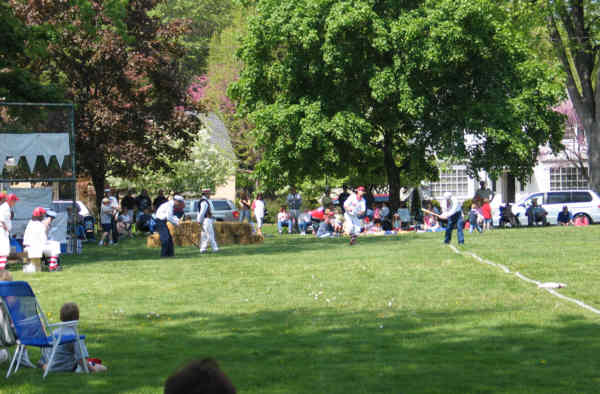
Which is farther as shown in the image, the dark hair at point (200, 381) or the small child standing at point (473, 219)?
the small child standing at point (473, 219)

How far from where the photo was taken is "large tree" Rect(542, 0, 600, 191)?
120 feet

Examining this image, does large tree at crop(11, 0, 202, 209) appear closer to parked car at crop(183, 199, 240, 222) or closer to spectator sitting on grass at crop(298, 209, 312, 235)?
parked car at crop(183, 199, 240, 222)

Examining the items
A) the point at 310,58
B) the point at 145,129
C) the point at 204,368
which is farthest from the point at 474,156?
the point at 204,368

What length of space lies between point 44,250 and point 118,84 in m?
15.8

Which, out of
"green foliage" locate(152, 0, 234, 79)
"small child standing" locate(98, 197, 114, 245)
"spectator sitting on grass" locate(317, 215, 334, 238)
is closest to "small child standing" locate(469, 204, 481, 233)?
"spectator sitting on grass" locate(317, 215, 334, 238)

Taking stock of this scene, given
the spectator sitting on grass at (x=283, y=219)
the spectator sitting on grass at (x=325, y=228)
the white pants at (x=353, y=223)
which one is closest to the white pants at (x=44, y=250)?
the white pants at (x=353, y=223)

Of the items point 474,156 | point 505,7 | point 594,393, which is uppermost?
point 505,7

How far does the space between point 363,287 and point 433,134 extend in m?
24.3

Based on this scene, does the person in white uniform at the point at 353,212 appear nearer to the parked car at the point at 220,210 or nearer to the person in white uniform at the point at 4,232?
the person in white uniform at the point at 4,232

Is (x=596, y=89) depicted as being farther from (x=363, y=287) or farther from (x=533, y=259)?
(x=363, y=287)

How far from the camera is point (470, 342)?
349 inches

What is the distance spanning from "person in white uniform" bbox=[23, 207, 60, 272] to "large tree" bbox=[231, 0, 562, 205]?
17705 mm

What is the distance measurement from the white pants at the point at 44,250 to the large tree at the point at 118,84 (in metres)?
13.4

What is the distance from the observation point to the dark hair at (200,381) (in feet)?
7.95
